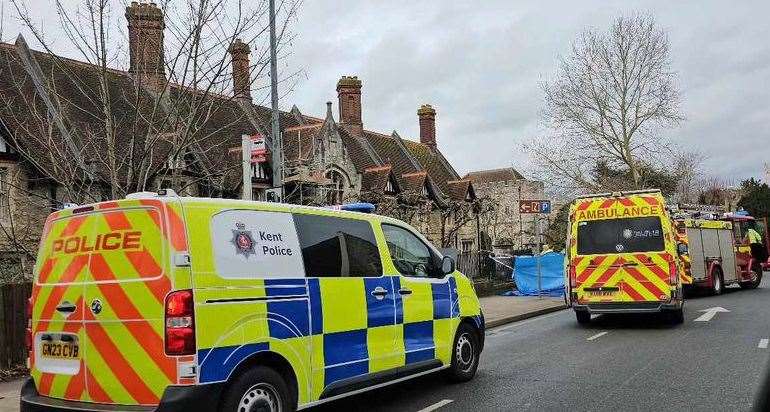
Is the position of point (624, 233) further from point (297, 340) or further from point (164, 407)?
point (164, 407)

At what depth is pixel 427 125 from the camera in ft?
163

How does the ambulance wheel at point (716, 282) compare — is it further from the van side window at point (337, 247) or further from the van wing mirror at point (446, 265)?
the van side window at point (337, 247)

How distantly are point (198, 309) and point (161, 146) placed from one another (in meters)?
8.84

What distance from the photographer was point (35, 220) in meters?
16.9

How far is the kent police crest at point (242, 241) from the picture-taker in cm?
527

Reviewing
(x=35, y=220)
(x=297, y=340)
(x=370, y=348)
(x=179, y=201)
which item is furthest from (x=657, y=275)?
(x=35, y=220)

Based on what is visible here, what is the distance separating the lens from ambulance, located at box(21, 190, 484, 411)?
15.7ft

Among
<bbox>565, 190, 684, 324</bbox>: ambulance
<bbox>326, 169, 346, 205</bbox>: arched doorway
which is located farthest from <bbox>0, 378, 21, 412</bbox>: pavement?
<bbox>326, 169, 346, 205</bbox>: arched doorway

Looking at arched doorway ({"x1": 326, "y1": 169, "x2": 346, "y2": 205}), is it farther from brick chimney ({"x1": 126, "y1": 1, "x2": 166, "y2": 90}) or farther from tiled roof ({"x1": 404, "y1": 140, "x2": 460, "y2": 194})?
brick chimney ({"x1": 126, "y1": 1, "x2": 166, "y2": 90})

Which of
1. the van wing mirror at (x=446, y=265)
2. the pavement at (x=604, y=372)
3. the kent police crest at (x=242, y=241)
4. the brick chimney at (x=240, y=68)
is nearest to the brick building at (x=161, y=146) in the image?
the brick chimney at (x=240, y=68)

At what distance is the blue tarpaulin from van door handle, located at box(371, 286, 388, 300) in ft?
51.6

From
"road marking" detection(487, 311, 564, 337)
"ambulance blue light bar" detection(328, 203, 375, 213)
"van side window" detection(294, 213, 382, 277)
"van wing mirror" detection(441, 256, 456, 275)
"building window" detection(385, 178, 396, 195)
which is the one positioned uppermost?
"building window" detection(385, 178, 396, 195)

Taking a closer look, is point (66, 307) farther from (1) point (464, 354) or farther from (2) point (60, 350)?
(1) point (464, 354)

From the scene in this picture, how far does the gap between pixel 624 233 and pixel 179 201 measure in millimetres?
10167
